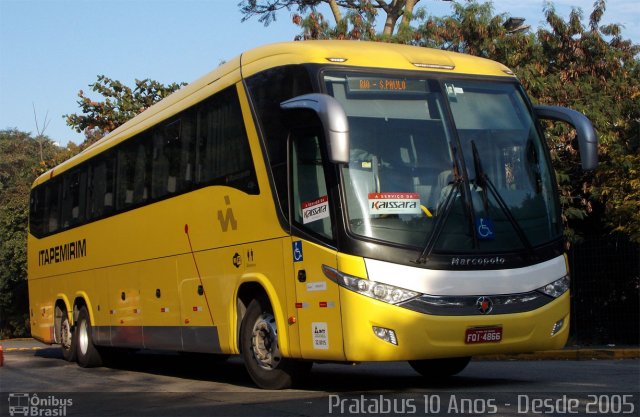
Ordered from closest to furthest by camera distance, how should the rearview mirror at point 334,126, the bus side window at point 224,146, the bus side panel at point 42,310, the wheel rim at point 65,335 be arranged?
the rearview mirror at point 334,126 < the bus side window at point 224,146 < the wheel rim at point 65,335 < the bus side panel at point 42,310

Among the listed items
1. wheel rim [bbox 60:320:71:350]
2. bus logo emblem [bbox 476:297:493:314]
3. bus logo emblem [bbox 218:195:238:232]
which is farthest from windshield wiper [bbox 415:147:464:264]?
wheel rim [bbox 60:320:71:350]

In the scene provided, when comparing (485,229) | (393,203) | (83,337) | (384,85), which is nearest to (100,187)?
(83,337)

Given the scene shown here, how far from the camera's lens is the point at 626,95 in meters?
24.3

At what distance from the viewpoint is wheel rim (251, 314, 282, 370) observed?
10.9 meters

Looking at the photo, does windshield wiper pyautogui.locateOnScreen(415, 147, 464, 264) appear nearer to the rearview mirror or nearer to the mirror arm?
the rearview mirror

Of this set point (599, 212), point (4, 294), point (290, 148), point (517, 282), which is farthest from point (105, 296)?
point (4, 294)

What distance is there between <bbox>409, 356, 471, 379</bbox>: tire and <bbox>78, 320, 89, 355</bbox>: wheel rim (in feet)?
25.9

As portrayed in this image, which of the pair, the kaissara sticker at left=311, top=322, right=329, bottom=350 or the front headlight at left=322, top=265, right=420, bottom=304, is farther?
the kaissara sticker at left=311, top=322, right=329, bottom=350

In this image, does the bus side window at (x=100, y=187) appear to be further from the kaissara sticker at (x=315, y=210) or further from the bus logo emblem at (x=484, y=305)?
the bus logo emblem at (x=484, y=305)

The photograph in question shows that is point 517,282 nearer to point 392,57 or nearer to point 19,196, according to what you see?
point 392,57

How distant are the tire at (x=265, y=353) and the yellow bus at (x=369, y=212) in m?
0.02

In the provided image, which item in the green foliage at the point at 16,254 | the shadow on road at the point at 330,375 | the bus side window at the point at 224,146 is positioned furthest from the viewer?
the green foliage at the point at 16,254

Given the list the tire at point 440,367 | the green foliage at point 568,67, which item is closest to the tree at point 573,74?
the green foliage at point 568,67

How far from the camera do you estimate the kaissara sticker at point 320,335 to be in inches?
391
